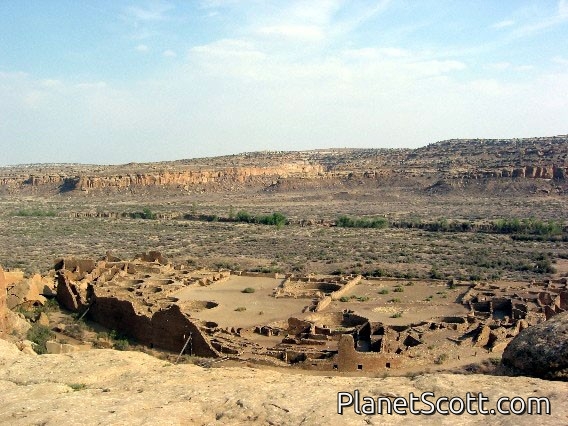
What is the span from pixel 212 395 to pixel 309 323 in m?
15.1

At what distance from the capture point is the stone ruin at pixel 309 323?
19.3 metres

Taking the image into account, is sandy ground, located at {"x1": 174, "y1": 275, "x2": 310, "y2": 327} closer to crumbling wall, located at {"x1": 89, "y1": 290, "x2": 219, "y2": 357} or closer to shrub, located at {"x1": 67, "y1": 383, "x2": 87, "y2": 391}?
crumbling wall, located at {"x1": 89, "y1": 290, "x2": 219, "y2": 357}

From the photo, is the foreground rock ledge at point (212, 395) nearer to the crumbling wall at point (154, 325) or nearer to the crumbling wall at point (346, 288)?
the crumbling wall at point (154, 325)

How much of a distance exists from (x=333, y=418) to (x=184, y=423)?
1.83m

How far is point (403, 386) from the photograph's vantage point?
791cm

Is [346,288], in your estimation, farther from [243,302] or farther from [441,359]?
[441,359]

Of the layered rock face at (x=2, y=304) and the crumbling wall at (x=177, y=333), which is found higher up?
the layered rock face at (x=2, y=304)

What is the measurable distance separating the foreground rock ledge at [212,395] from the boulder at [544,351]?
57 centimetres

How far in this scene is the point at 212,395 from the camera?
8.19 meters

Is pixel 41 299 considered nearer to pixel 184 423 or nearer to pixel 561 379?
pixel 184 423

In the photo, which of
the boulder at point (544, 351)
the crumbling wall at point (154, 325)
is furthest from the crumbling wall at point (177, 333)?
the boulder at point (544, 351)

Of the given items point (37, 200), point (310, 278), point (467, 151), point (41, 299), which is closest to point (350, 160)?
point (467, 151)

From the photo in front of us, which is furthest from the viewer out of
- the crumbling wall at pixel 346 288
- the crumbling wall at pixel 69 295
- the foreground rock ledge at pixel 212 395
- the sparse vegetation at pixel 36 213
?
the sparse vegetation at pixel 36 213

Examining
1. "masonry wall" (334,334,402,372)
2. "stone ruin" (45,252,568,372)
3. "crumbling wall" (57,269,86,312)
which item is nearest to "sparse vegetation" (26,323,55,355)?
"stone ruin" (45,252,568,372)
